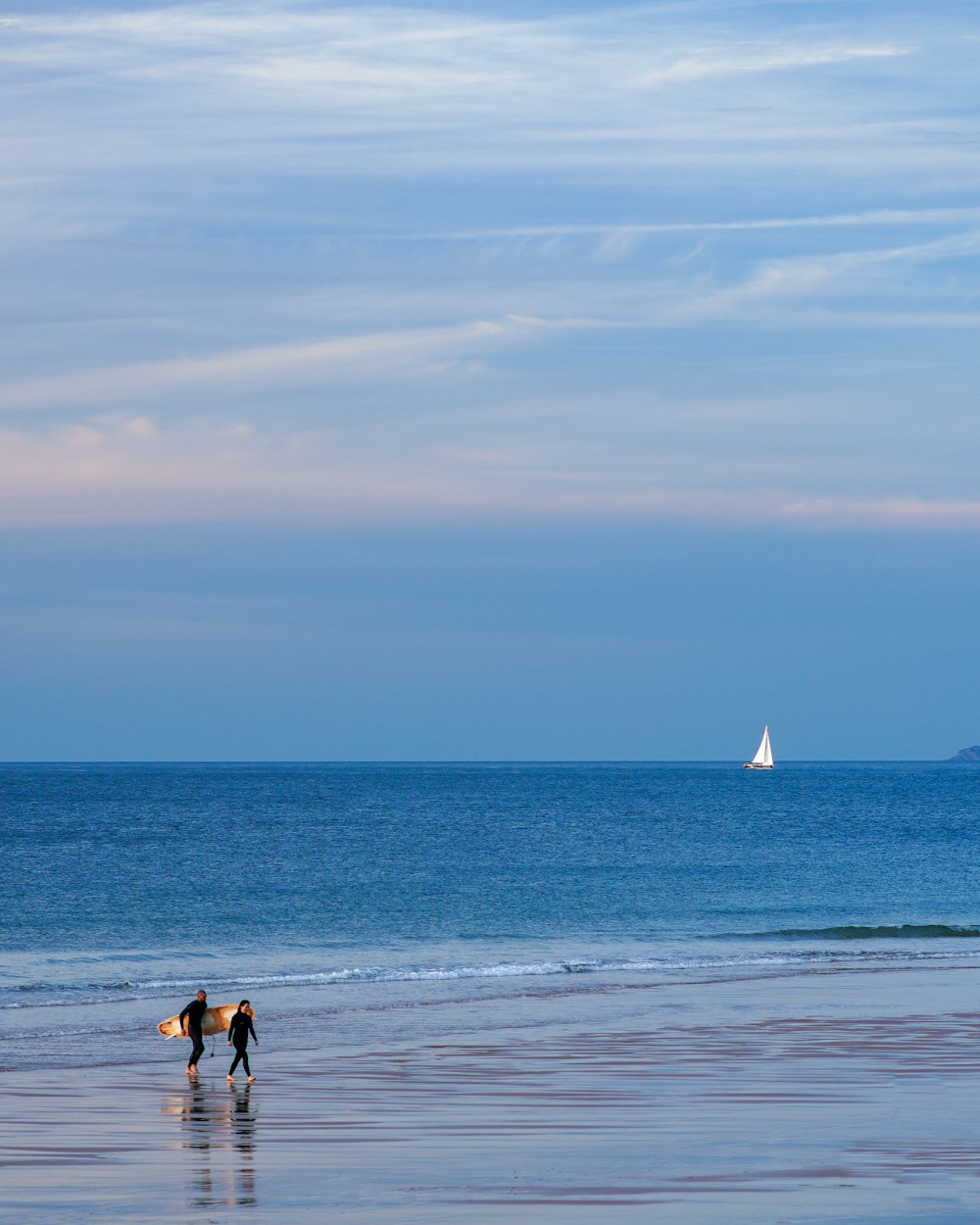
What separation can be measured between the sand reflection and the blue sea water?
5065 mm

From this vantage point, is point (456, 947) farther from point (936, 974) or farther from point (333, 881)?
point (333, 881)

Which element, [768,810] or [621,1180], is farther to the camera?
[768,810]

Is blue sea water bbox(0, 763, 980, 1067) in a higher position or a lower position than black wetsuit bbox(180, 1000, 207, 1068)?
higher

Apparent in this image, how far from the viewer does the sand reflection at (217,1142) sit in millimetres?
14883

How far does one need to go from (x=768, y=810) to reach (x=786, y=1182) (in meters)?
115

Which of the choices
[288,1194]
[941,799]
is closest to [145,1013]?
[288,1194]

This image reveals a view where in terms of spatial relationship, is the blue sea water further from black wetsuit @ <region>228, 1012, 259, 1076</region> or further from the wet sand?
the wet sand

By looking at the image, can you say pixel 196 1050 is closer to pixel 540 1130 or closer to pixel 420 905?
pixel 540 1130

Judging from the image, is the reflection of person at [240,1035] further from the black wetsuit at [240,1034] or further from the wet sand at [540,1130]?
the wet sand at [540,1130]

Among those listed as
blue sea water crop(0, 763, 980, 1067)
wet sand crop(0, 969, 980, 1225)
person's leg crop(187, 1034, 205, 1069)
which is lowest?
wet sand crop(0, 969, 980, 1225)

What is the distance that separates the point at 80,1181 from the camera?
1530cm

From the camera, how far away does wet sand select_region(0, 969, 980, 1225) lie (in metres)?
14.1

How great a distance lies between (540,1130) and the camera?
1808cm

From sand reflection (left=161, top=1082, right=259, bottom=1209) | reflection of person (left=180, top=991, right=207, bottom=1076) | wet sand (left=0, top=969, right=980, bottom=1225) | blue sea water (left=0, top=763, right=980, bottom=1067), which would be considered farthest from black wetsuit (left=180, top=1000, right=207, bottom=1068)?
blue sea water (left=0, top=763, right=980, bottom=1067)
